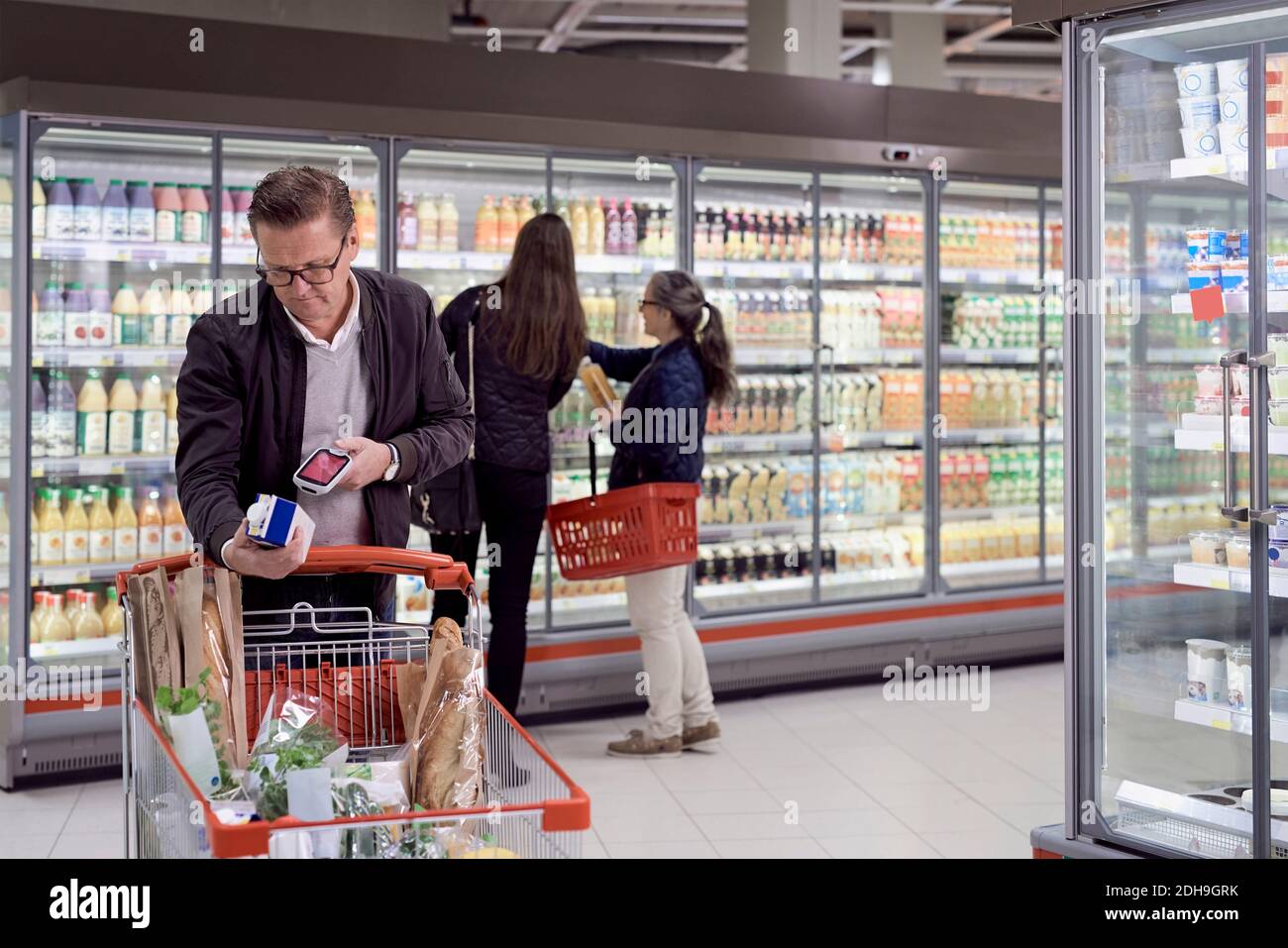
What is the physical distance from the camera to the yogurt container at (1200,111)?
326cm

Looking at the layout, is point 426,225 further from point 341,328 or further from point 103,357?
point 341,328

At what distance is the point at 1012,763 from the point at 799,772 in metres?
0.78

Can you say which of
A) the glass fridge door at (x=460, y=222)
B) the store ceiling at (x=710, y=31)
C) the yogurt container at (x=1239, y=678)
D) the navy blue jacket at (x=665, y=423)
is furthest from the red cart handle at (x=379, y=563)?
the store ceiling at (x=710, y=31)

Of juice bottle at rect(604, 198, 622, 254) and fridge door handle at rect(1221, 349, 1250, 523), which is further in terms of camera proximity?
juice bottle at rect(604, 198, 622, 254)

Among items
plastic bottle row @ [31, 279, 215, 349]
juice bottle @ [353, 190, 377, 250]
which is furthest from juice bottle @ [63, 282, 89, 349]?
juice bottle @ [353, 190, 377, 250]

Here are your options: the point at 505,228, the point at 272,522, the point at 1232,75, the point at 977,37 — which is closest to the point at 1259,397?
the point at 1232,75

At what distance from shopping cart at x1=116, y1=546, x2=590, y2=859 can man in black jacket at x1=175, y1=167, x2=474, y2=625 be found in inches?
5.9

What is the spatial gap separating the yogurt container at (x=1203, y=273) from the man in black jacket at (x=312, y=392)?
6.08 feet

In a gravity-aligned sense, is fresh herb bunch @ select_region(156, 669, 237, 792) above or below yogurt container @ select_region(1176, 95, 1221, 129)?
below

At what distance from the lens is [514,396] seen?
4.69 meters

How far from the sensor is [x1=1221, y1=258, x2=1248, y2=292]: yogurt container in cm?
320

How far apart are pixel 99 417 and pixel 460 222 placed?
173cm

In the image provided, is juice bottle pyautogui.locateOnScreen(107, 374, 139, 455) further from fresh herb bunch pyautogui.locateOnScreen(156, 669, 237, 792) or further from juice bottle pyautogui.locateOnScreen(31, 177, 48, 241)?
fresh herb bunch pyautogui.locateOnScreen(156, 669, 237, 792)

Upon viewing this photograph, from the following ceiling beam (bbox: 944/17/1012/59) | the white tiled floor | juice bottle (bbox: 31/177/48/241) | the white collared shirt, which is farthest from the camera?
ceiling beam (bbox: 944/17/1012/59)
